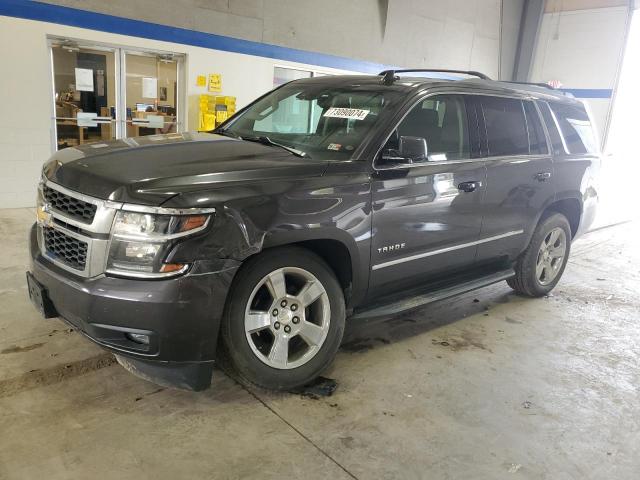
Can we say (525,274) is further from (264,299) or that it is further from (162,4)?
(162,4)

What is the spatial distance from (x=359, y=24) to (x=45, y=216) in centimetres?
911

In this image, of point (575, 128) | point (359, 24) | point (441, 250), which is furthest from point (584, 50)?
point (441, 250)

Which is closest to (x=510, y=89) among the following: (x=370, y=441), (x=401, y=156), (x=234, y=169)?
(x=401, y=156)

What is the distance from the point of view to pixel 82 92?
7.84m

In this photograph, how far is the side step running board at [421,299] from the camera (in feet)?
11.2

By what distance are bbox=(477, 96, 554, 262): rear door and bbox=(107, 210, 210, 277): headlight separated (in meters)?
2.39

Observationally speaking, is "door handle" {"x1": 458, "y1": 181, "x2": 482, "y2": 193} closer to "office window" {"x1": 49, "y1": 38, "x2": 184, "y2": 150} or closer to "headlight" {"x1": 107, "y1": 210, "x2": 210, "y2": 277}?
"headlight" {"x1": 107, "y1": 210, "x2": 210, "y2": 277}

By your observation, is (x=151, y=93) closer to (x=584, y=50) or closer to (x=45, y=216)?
(x=45, y=216)

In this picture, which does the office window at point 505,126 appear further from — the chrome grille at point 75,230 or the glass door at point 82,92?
the glass door at point 82,92

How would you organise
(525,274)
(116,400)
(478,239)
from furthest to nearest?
(525,274), (478,239), (116,400)

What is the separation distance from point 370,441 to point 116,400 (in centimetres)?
140

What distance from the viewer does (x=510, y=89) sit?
4273mm

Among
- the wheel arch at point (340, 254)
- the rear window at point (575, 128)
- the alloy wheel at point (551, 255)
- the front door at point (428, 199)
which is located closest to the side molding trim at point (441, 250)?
the front door at point (428, 199)

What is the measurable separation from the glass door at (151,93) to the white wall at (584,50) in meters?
10.4
